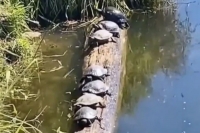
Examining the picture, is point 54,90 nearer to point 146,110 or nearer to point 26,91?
point 26,91

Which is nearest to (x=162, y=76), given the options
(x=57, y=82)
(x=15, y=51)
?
(x=57, y=82)

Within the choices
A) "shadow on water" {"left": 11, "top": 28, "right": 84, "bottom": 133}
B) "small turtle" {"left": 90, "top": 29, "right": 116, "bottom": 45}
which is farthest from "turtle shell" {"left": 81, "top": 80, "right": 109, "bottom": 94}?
"small turtle" {"left": 90, "top": 29, "right": 116, "bottom": 45}

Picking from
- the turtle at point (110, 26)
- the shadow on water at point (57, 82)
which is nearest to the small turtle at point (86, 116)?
the shadow on water at point (57, 82)

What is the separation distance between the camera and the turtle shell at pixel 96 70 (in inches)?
197

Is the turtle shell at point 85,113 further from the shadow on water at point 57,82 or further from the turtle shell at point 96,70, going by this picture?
the turtle shell at point 96,70

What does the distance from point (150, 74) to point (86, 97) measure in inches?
45.9

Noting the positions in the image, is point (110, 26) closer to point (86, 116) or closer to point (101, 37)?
point (101, 37)

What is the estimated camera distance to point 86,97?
462cm

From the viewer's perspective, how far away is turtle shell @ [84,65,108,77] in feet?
16.4

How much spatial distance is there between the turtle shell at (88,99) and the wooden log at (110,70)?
3.5 inches

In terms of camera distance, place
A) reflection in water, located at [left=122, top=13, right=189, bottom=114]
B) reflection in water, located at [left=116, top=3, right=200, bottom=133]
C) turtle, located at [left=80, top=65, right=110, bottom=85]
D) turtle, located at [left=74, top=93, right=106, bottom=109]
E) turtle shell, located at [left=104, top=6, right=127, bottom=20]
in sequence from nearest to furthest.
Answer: turtle, located at [left=74, top=93, right=106, bottom=109], reflection in water, located at [left=116, top=3, right=200, bottom=133], turtle, located at [left=80, top=65, right=110, bottom=85], reflection in water, located at [left=122, top=13, right=189, bottom=114], turtle shell, located at [left=104, top=6, right=127, bottom=20]

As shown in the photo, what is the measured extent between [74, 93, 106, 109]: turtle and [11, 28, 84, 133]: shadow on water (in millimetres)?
242

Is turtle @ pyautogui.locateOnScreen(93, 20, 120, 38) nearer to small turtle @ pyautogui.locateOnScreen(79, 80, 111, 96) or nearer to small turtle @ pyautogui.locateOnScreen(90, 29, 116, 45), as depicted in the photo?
small turtle @ pyautogui.locateOnScreen(90, 29, 116, 45)

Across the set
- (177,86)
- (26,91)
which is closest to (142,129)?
Result: (177,86)
